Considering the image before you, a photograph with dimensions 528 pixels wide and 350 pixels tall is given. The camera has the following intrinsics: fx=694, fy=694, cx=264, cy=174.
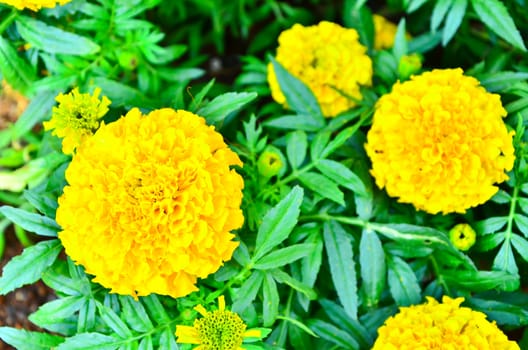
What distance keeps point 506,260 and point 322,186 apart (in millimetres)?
528

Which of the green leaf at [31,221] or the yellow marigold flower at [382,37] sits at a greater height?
the yellow marigold flower at [382,37]

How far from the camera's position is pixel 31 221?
5.72 ft

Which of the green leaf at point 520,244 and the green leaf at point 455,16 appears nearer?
the green leaf at point 520,244

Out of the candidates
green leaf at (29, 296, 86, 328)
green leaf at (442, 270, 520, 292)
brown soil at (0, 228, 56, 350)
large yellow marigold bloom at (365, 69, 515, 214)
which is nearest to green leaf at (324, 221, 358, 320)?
large yellow marigold bloom at (365, 69, 515, 214)

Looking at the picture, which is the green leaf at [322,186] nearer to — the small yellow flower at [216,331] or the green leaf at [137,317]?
the small yellow flower at [216,331]

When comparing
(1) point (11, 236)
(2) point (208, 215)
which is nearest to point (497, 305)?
(2) point (208, 215)

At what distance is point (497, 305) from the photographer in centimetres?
187

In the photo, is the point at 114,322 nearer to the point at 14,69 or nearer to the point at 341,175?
the point at 341,175

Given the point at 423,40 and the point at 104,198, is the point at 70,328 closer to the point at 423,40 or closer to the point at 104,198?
the point at 104,198

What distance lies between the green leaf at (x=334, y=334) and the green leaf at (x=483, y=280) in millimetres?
326

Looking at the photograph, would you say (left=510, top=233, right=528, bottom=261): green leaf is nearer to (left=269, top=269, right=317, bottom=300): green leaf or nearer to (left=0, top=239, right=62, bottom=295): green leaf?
(left=269, top=269, right=317, bottom=300): green leaf

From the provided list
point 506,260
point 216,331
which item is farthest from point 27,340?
point 506,260

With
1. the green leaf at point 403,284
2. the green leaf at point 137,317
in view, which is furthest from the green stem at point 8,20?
the green leaf at point 403,284

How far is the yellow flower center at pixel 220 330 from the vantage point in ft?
5.05
